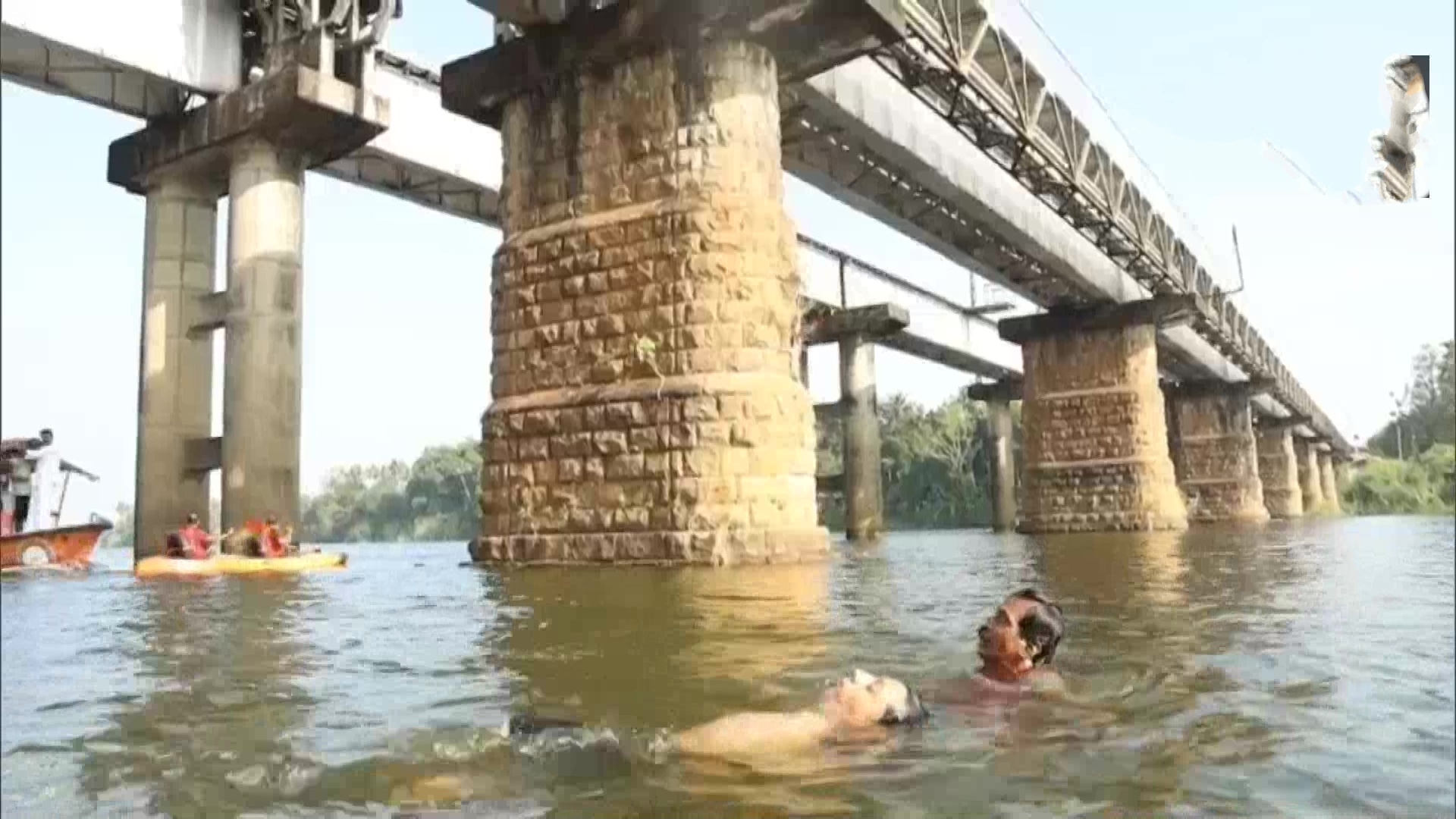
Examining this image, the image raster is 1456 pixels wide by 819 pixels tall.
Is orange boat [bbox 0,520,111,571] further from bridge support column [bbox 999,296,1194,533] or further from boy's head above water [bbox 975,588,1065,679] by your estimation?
bridge support column [bbox 999,296,1194,533]

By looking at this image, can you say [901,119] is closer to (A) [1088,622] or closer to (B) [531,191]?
(B) [531,191]

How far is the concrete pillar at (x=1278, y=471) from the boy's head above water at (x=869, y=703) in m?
70.3

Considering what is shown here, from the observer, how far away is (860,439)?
36.4 metres

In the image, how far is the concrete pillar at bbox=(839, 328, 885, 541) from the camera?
34.6 m

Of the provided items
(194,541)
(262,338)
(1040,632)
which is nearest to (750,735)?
(1040,632)

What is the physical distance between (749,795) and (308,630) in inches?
203

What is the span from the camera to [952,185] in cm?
2433

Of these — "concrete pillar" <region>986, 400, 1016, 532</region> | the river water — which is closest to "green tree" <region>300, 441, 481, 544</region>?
"concrete pillar" <region>986, 400, 1016, 532</region>

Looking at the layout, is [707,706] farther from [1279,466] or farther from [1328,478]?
[1328,478]

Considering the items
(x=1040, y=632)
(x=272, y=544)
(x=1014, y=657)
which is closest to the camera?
(x=1014, y=657)

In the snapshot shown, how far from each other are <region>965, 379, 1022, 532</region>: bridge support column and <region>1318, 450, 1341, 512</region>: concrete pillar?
50596 millimetres

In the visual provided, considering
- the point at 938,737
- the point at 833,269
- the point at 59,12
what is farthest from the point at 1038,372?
the point at 938,737

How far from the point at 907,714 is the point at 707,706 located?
74cm

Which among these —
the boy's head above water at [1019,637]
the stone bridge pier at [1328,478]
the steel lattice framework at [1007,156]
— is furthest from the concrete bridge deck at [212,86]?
A: the stone bridge pier at [1328,478]
